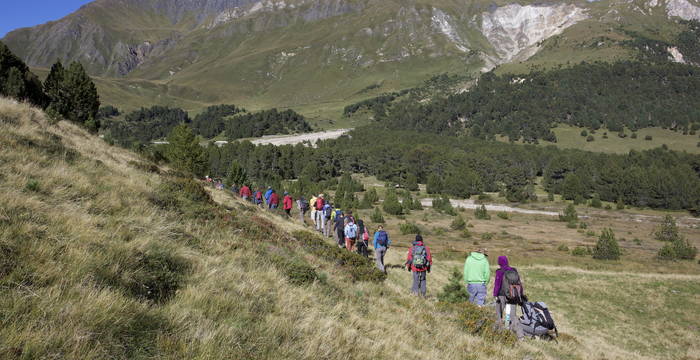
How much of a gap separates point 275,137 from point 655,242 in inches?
6043

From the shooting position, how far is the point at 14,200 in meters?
5.92

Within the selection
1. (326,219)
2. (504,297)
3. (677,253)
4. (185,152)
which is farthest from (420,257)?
(677,253)

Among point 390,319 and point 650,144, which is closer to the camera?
point 390,319

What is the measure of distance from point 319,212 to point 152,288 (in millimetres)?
18955

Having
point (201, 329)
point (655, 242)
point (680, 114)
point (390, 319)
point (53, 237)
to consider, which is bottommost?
point (655, 242)

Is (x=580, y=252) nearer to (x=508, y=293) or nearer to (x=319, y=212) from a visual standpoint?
(x=319, y=212)

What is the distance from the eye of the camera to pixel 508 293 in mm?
10055

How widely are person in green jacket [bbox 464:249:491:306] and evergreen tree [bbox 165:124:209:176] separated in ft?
177

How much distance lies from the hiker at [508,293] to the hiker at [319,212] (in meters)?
14.1

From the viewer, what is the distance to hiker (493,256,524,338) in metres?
10.0

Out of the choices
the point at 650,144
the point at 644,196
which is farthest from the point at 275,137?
the point at 650,144

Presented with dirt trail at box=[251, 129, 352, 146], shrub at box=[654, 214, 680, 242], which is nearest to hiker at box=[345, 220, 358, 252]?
shrub at box=[654, 214, 680, 242]

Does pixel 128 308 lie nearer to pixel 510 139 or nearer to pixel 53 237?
pixel 53 237

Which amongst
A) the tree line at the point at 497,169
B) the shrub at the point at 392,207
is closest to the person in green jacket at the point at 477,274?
the shrub at the point at 392,207
